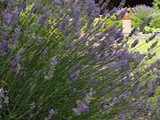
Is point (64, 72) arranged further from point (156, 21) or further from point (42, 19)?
point (156, 21)

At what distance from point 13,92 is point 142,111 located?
97cm

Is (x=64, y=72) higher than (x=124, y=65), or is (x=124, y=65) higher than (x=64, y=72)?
(x=64, y=72)

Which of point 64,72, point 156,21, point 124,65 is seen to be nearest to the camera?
point 64,72

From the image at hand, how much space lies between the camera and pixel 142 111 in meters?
3.21

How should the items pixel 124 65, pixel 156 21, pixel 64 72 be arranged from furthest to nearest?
pixel 156 21 → pixel 124 65 → pixel 64 72

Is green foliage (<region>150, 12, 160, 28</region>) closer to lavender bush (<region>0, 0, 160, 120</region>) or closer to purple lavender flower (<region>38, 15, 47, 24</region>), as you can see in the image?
lavender bush (<region>0, 0, 160, 120</region>)

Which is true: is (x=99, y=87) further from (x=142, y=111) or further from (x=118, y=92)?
(x=142, y=111)

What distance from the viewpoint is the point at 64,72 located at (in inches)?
115

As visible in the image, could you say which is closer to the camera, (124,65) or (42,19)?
(42,19)

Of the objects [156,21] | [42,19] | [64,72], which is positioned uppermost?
→ [42,19]

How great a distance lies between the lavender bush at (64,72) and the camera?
271 cm

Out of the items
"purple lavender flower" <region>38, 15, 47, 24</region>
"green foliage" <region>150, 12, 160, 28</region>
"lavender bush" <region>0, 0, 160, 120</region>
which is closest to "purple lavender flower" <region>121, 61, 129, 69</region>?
"lavender bush" <region>0, 0, 160, 120</region>

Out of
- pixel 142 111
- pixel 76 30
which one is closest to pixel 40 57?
pixel 76 30

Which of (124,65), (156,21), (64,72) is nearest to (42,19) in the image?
(64,72)
